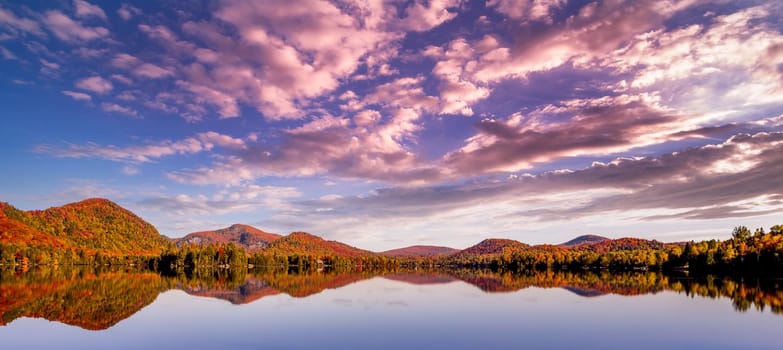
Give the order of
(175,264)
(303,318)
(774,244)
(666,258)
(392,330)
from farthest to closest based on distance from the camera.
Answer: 1. (175,264)
2. (666,258)
3. (774,244)
4. (303,318)
5. (392,330)

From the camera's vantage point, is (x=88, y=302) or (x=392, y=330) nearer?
(x=392, y=330)

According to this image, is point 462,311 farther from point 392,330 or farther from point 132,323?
point 132,323

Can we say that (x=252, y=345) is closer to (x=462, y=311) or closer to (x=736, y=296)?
(x=462, y=311)

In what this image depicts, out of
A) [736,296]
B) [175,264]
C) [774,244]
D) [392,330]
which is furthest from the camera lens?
[175,264]

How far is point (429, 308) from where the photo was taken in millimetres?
41875

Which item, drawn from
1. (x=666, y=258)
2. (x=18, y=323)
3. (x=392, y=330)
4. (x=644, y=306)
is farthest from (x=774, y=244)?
(x=18, y=323)

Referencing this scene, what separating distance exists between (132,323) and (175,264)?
6824 inches

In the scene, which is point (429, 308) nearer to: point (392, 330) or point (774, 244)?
point (392, 330)

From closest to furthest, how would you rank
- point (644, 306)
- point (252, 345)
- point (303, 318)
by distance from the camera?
1. point (252, 345)
2. point (303, 318)
3. point (644, 306)

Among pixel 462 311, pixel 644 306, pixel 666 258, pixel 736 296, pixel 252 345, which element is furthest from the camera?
pixel 666 258

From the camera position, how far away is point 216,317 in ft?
115

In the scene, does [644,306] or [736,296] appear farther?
[736,296]

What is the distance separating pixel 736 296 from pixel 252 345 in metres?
53.0

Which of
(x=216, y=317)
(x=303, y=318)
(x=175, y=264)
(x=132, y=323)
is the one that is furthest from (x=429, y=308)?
(x=175, y=264)
